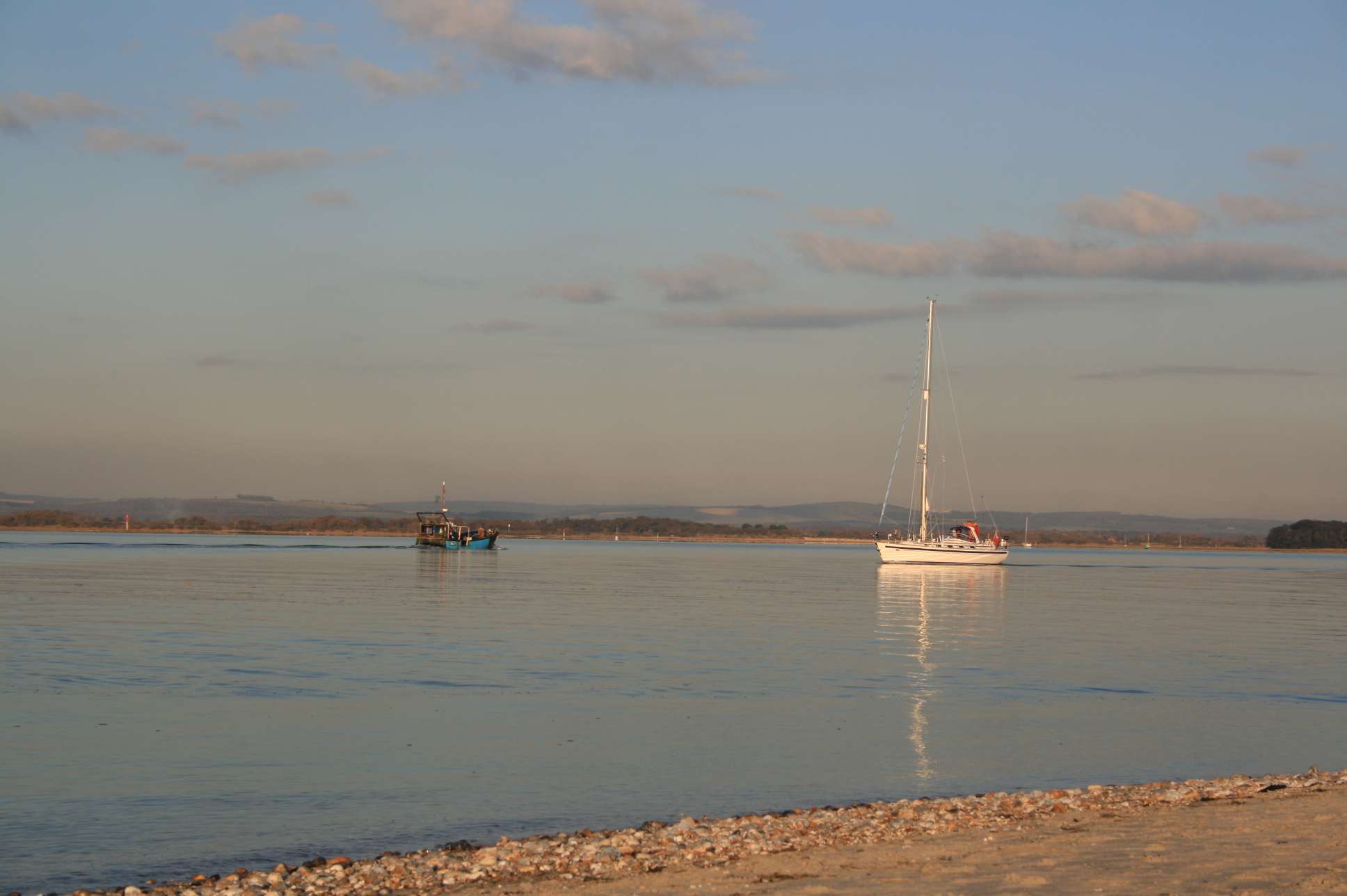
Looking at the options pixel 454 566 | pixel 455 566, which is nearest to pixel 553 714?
pixel 455 566

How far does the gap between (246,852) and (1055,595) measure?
185 feet

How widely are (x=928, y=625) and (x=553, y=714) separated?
78.2 ft

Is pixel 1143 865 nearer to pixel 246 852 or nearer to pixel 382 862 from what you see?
pixel 382 862

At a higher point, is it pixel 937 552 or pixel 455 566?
pixel 937 552

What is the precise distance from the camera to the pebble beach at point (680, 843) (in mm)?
10367

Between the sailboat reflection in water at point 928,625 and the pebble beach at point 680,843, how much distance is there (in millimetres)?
2595

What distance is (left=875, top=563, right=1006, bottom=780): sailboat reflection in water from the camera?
21.4 metres

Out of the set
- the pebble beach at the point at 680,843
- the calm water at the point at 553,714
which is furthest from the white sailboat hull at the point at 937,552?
the pebble beach at the point at 680,843

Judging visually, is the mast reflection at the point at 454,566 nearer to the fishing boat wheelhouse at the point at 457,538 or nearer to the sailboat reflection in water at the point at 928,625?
the fishing boat wheelhouse at the point at 457,538

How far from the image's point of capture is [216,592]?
1998 inches

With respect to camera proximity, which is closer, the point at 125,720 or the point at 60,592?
the point at 125,720

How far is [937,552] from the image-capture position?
3752 inches

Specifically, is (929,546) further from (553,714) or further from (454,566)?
(553,714)

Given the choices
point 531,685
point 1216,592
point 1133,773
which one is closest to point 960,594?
point 1216,592
